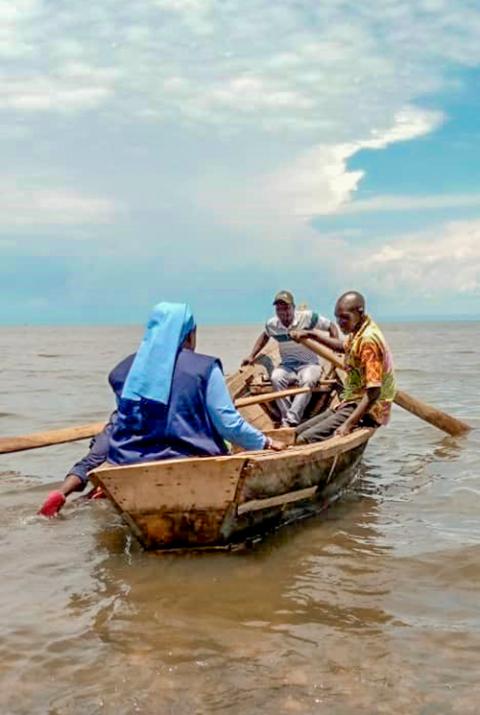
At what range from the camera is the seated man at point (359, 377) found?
6.51 meters

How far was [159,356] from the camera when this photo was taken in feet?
16.1

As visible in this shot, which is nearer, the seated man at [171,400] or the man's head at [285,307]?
the seated man at [171,400]

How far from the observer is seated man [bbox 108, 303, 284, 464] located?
4.86 m

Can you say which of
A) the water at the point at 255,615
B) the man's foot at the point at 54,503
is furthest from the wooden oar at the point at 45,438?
the man's foot at the point at 54,503

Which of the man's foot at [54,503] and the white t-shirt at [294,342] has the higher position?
the white t-shirt at [294,342]

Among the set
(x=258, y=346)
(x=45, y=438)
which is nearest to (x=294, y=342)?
(x=258, y=346)

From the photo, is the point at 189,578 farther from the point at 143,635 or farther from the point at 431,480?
the point at 431,480

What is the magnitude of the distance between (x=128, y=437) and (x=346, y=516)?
2.34 meters

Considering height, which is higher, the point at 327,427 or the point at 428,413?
the point at 327,427

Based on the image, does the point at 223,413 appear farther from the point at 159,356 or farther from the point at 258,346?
the point at 258,346

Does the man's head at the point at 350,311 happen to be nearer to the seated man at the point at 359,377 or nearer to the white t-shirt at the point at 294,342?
the seated man at the point at 359,377

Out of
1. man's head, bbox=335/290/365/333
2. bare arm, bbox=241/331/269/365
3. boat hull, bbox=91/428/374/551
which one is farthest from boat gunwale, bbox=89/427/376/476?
bare arm, bbox=241/331/269/365

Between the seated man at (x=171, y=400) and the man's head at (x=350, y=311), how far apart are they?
2.01m

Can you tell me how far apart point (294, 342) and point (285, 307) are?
1.52 feet
